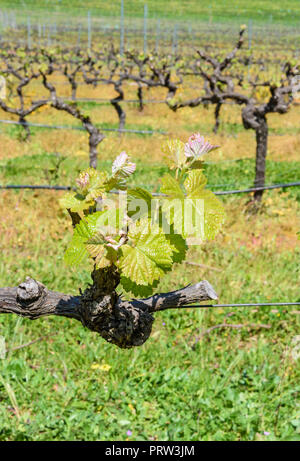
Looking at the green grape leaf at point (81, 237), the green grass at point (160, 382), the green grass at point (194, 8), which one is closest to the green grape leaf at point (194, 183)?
the green grape leaf at point (81, 237)

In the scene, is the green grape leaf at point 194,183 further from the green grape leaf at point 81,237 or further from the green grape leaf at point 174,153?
the green grape leaf at point 81,237

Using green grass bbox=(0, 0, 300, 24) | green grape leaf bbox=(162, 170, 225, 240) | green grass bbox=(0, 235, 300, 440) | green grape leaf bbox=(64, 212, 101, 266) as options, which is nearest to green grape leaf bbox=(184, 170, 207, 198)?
green grape leaf bbox=(162, 170, 225, 240)

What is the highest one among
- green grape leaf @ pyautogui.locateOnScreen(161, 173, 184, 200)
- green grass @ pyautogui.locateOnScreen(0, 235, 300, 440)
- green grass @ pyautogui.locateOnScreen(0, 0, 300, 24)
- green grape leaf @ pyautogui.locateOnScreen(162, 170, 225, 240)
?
green grass @ pyautogui.locateOnScreen(0, 0, 300, 24)

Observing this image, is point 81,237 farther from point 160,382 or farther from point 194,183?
point 160,382

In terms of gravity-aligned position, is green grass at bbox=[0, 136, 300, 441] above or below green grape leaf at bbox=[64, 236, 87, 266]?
below

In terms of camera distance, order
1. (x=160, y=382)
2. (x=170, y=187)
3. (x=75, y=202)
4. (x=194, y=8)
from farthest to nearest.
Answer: (x=194, y=8) → (x=160, y=382) → (x=75, y=202) → (x=170, y=187)

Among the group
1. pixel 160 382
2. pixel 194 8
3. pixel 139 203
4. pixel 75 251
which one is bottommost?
pixel 160 382

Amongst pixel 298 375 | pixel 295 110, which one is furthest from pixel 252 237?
pixel 295 110

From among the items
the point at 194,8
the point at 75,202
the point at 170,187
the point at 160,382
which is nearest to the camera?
the point at 170,187

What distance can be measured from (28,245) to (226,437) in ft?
10.5

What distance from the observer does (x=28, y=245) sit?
16.7ft

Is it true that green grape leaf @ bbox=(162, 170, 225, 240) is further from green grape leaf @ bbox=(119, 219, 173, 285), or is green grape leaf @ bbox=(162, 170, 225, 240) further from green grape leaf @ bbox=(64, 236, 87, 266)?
green grape leaf @ bbox=(64, 236, 87, 266)

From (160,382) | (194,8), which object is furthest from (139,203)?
(194,8)

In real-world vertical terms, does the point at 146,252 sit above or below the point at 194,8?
below
